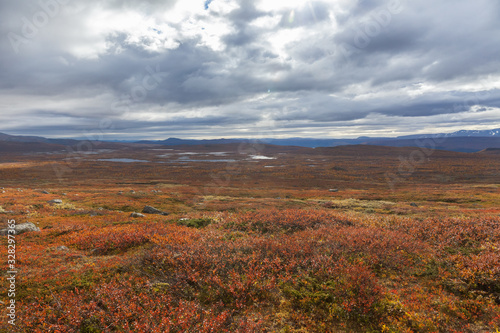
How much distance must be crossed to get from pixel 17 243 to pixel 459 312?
752 inches

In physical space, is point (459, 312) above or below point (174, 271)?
below

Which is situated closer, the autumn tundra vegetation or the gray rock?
the autumn tundra vegetation

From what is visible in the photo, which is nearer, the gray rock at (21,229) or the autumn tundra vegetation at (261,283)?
the autumn tundra vegetation at (261,283)

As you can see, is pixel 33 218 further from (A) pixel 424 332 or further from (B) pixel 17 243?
(A) pixel 424 332

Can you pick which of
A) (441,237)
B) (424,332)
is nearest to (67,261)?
(424,332)

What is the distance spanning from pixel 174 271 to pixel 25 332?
3.89m

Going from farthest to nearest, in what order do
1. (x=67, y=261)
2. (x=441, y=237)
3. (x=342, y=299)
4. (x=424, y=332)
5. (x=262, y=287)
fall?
(x=441, y=237), (x=67, y=261), (x=262, y=287), (x=342, y=299), (x=424, y=332)

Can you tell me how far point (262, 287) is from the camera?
7629 mm

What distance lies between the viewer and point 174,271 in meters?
8.38

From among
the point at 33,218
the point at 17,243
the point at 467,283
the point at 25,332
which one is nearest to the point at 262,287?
the point at 25,332

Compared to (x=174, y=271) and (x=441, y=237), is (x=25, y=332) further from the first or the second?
(x=441, y=237)

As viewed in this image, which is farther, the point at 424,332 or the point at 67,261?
the point at 67,261

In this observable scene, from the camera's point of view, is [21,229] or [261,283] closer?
[261,283]

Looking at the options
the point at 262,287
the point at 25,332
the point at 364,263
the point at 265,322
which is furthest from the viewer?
the point at 364,263
